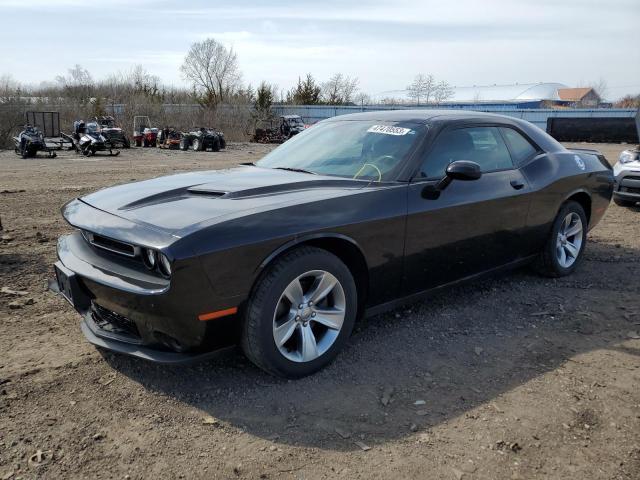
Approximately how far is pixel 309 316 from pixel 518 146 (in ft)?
8.59

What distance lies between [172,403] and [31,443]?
26.1 inches

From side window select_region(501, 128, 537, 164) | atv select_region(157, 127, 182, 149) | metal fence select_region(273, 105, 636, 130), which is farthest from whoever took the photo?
metal fence select_region(273, 105, 636, 130)

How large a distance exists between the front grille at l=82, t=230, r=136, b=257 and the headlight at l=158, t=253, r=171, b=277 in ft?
0.68

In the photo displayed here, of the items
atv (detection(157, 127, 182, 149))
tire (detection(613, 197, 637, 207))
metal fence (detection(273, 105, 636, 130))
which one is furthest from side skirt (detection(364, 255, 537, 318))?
metal fence (detection(273, 105, 636, 130))

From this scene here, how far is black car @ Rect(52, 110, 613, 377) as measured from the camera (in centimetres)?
262

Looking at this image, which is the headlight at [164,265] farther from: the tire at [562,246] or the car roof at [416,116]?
the tire at [562,246]

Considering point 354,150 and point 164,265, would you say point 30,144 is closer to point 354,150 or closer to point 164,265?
point 354,150

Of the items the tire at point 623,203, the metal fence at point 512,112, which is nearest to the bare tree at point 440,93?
the metal fence at point 512,112

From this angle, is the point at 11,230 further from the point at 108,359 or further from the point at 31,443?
the point at 31,443

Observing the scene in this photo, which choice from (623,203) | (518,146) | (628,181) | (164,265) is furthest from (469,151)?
(623,203)

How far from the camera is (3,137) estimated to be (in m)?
25.1

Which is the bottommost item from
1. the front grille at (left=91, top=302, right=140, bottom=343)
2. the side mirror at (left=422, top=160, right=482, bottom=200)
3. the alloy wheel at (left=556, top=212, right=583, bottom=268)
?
the front grille at (left=91, top=302, right=140, bottom=343)

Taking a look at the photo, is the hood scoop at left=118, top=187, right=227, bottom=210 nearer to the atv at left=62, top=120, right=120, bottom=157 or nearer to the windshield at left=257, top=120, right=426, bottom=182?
the windshield at left=257, top=120, right=426, bottom=182

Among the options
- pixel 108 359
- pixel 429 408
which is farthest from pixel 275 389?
pixel 108 359
